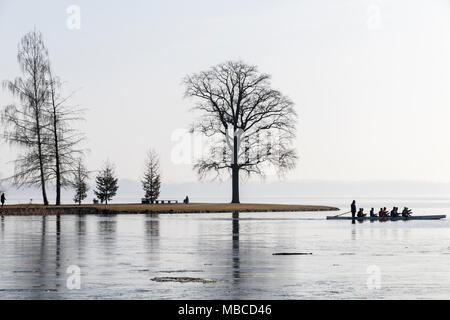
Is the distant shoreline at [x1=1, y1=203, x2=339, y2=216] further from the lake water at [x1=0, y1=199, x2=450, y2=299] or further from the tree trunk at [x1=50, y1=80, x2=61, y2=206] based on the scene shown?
the lake water at [x1=0, y1=199, x2=450, y2=299]

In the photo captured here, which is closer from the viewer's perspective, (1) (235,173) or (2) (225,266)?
(2) (225,266)

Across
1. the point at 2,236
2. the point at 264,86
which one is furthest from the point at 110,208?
the point at 2,236

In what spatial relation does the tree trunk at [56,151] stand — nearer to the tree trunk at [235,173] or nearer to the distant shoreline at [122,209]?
the distant shoreline at [122,209]

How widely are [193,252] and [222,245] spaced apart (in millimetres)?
3124

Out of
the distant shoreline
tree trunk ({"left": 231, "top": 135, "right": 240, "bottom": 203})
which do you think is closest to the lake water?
the distant shoreline

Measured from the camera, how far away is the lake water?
17.6m

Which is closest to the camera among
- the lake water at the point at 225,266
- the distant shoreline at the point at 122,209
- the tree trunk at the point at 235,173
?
the lake water at the point at 225,266

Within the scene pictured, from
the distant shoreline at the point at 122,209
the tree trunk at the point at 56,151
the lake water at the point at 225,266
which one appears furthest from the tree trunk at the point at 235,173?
the lake water at the point at 225,266

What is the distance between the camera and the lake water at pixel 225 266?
17594 mm

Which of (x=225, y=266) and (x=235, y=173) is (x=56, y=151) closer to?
(x=235, y=173)

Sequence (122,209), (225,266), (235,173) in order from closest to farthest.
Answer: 1. (225,266)
2. (122,209)
3. (235,173)

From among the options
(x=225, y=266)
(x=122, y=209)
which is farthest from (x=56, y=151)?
(x=225, y=266)

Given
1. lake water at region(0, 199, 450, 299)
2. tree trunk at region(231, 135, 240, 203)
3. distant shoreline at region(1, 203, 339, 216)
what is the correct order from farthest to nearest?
tree trunk at region(231, 135, 240, 203), distant shoreline at region(1, 203, 339, 216), lake water at region(0, 199, 450, 299)

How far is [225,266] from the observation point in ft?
75.7
